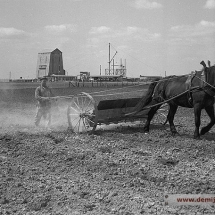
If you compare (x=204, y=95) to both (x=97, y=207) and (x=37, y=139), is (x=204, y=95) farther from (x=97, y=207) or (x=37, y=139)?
(x=97, y=207)

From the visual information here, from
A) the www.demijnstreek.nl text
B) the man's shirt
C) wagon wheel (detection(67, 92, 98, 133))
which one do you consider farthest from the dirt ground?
the man's shirt

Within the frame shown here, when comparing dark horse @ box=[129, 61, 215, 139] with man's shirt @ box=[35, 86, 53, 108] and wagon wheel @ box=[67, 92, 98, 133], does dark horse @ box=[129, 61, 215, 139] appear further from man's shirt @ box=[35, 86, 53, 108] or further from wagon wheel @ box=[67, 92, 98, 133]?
man's shirt @ box=[35, 86, 53, 108]

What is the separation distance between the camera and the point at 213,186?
5812 mm

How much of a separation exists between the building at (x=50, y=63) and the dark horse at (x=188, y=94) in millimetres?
75238

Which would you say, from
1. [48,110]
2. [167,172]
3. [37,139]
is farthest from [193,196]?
[48,110]

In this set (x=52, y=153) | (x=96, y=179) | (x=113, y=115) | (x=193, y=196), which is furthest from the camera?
(x=113, y=115)

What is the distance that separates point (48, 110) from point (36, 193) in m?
6.84

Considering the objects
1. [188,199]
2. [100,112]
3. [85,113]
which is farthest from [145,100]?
[188,199]

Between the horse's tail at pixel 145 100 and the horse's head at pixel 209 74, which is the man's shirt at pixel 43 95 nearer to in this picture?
the horse's tail at pixel 145 100

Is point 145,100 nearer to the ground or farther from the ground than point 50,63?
nearer to the ground

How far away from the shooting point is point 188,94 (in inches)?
387

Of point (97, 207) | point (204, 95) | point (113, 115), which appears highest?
point (204, 95)

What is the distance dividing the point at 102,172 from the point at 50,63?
81034 millimetres

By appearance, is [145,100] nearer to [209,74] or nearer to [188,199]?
[209,74]
